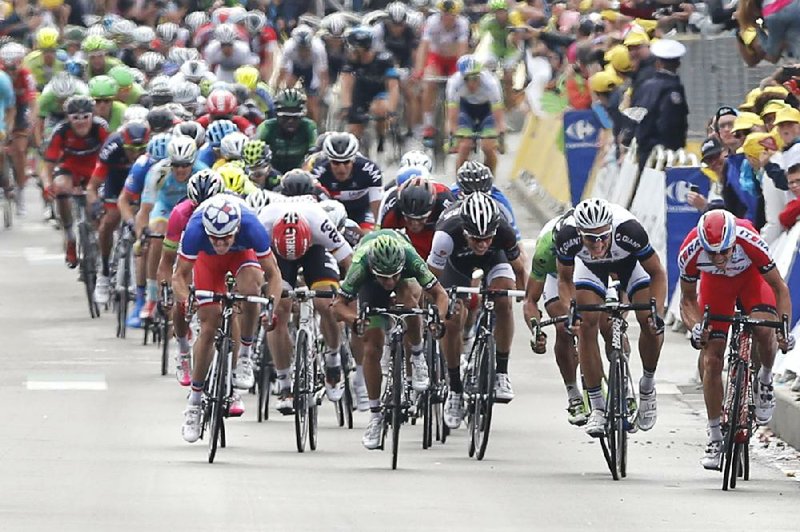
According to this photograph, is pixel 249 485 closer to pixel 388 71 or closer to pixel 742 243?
pixel 742 243

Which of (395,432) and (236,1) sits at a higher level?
(236,1)

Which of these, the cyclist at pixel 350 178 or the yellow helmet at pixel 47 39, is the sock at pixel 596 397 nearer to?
the cyclist at pixel 350 178

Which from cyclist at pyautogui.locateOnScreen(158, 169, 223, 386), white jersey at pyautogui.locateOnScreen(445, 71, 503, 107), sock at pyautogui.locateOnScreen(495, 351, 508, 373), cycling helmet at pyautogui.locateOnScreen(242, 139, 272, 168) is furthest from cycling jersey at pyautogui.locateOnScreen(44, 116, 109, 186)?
sock at pyautogui.locateOnScreen(495, 351, 508, 373)

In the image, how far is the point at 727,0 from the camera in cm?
2258

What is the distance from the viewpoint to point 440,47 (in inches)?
1268

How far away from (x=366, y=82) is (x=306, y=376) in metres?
14.8

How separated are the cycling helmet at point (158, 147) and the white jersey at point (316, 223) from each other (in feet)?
13.3

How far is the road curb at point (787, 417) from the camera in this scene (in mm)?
15930

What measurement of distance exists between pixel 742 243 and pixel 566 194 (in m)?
14.9

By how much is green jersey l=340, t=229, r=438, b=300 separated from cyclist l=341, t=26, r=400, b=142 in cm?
1471

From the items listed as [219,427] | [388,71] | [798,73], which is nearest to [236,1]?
[388,71]

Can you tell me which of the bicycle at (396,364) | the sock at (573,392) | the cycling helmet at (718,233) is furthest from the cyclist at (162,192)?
the cycling helmet at (718,233)

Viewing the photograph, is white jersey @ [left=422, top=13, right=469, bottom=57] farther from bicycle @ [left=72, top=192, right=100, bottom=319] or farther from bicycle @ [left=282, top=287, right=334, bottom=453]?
bicycle @ [left=282, top=287, right=334, bottom=453]

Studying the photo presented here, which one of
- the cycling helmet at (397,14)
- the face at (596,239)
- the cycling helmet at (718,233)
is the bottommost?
the face at (596,239)
